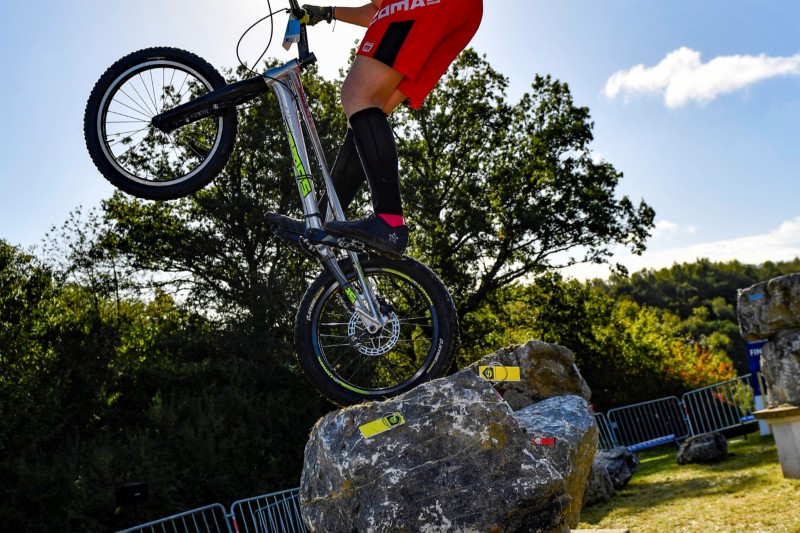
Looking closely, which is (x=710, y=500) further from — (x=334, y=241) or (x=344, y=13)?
(x=344, y=13)

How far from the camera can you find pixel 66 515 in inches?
444

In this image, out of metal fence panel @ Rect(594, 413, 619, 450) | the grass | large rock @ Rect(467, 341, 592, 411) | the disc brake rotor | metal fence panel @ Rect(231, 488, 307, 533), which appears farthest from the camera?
metal fence panel @ Rect(594, 413, 619, 450)

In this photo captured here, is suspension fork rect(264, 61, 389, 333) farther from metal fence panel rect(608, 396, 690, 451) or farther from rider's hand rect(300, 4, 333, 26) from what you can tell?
metal fence panel rect(608, 396, 690, 451)

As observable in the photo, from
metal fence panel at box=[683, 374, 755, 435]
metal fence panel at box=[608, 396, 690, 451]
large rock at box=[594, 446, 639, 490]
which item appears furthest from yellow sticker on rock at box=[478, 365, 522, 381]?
metal fence panel at box=[683, 374, 755, 435]

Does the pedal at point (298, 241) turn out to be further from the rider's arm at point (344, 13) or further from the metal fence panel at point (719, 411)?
the metal fence panel at point (719, 411)

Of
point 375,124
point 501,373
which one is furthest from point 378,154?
point 501,373

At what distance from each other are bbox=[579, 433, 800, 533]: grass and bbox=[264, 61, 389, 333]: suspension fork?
692 cm

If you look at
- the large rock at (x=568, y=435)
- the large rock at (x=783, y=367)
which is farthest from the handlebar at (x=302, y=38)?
the large rock at (x=783, y=367)

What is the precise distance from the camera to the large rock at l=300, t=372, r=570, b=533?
365cm

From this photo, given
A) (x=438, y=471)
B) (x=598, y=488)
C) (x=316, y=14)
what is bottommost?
(x=598, y=488)

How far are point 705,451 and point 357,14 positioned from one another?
47.0ft

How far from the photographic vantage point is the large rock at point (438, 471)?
365 centimetres

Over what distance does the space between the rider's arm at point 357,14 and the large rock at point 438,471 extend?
7.26 feet

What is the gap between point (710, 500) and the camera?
10820 mm
